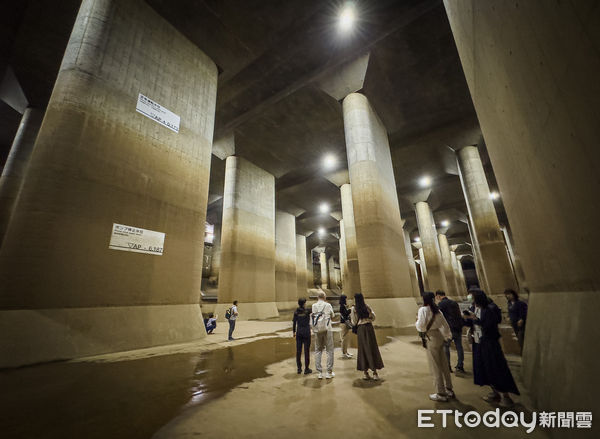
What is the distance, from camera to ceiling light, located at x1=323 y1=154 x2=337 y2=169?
19531 mm

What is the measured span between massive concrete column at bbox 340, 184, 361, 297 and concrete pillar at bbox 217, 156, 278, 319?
5962 mm

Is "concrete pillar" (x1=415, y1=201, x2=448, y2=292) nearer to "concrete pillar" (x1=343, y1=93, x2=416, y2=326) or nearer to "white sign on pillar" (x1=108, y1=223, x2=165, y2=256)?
"concrete pillar" (x1=343, y1=93, x2=416, y2=326)

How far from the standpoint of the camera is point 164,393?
3695mm

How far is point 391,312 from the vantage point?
1088 cm

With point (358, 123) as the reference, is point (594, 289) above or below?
below

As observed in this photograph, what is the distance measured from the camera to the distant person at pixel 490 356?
3201mm

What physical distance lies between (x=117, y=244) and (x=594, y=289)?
874 cm

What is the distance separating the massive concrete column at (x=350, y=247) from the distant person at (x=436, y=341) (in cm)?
1427

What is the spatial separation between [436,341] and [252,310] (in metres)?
14.5

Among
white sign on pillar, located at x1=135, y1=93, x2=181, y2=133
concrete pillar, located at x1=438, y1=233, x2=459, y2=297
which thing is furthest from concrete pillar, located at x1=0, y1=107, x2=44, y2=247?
concrete pillar, located at x1=438, y1=233, x2=459, y2=297

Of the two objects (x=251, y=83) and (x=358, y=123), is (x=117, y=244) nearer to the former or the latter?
(x=251, y=83)

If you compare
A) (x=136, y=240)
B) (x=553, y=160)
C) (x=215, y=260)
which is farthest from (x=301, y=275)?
(x=553, y=160)

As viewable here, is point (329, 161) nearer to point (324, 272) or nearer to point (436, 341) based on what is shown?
point (436, 341)

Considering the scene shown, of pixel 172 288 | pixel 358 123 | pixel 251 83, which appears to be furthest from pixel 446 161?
pixel 172 288
